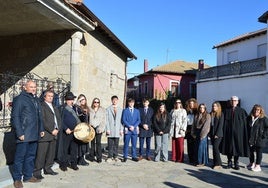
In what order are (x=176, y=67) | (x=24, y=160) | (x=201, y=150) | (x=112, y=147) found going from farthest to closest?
(x=176, y=67), (x=112, y=147), (x=201, y=150), (x=24, y=160)

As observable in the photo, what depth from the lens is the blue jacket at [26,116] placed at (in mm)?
5891

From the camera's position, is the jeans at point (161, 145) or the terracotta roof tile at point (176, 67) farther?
the terracotta roof tile at point (176, 67)

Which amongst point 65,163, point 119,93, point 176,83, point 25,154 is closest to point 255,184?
point 65,163

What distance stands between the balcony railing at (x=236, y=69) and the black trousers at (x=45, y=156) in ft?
60.1

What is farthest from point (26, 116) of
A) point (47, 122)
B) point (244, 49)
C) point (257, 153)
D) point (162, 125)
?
point (244, 49)

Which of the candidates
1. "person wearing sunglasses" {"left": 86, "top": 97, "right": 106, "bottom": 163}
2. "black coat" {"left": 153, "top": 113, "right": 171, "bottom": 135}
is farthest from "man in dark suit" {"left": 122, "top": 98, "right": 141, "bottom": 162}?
"person wearing sunglasses" {"left": 86, "top": 97, "right": 106, "bottom": 163}

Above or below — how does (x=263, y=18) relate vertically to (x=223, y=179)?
above

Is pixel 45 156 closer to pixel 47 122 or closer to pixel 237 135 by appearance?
pixel 47 122

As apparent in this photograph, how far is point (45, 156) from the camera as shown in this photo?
22.7 feet

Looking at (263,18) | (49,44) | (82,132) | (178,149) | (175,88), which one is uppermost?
(263,18)

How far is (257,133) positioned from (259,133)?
0.05m

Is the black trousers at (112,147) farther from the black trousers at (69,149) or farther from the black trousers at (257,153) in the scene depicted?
the black trousers at (257,153)

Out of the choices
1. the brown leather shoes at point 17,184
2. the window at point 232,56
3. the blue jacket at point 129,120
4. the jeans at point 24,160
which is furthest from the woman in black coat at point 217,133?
the window at point 232,56

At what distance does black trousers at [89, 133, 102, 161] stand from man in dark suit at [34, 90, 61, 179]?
6.10ft
